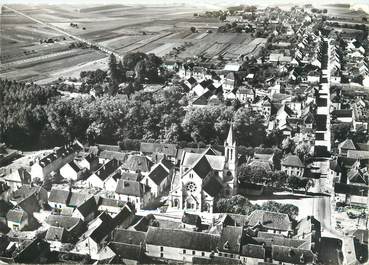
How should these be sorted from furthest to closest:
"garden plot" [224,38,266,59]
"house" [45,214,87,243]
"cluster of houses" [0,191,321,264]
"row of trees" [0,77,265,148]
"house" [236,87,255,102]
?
"house" [236,87,255,102] < "garden plot" [224,38,266,59] < "row of trees" [0,77,265,148] < "house" [45,214,87,243] < "cluster of houses" [0,191,321,264]

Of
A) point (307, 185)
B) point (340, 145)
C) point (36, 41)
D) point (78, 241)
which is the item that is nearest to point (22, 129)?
point (36, 41)

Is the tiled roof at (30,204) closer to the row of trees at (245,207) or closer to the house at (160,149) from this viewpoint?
the house at (160,149)

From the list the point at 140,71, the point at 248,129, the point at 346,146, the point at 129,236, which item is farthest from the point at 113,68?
the point at 346,146

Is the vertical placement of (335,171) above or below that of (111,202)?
above

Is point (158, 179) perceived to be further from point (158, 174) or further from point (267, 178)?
point (267, 178)

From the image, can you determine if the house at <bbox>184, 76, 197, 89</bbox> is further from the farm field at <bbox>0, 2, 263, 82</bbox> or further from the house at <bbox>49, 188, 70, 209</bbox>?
the house at <bbox>49, 188, 70, 209</bbox>

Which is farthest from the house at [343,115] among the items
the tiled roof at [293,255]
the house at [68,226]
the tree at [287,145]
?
the house at [68,226]

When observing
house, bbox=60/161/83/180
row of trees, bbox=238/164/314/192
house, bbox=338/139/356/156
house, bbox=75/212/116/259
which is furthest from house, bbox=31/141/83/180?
house, bbox=338/139/356/156
